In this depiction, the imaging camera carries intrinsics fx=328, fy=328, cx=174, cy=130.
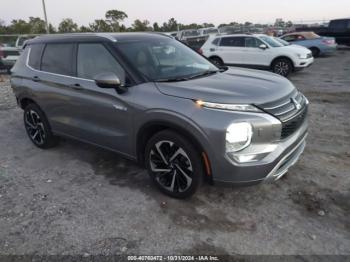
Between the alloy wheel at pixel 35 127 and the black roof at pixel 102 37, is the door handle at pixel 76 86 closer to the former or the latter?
the black roof at pixel 102 37

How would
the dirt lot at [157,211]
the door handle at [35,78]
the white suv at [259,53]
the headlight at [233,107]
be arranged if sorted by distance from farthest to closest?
1. the white suv at [259,53]
2. the door handle at [35,78]
3. the headlight at [233,107]
4. the dirt lot at [157,211]

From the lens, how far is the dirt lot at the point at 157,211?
297cm

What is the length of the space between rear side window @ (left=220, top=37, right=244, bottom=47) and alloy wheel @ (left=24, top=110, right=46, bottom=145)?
9575 millimetres

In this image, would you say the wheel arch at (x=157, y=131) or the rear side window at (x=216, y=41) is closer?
the wheel arch at (x=157, y=131)

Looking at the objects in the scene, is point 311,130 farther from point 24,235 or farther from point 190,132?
point 24,235

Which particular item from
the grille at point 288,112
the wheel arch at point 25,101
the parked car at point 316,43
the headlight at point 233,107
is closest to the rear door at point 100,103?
the headlight at point 233,107

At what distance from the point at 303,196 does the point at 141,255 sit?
1930mm

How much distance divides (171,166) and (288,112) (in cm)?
135

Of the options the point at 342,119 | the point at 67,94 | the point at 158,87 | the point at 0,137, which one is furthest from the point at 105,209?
the point at 342,119

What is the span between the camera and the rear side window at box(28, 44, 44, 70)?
5062 mm

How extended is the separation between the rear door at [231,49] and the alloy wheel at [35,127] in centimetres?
932

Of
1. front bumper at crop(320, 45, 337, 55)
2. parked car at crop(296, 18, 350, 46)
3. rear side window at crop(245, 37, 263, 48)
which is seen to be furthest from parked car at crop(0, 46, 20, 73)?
parked car at crop(296, 18, 350, 46)

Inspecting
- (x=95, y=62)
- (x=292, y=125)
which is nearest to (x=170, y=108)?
(x=292, y=125)

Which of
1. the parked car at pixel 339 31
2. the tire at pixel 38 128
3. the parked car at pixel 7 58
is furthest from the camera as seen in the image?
the parked car at pixel 339 31
